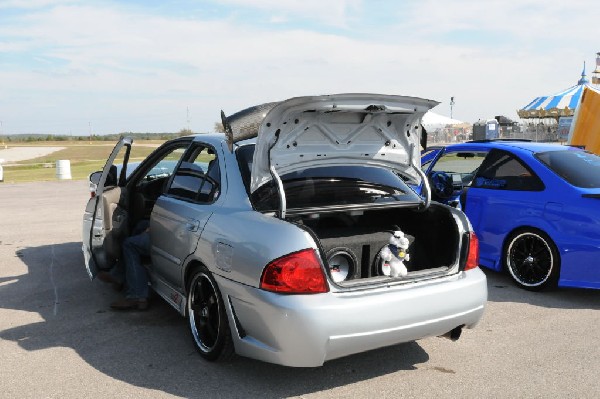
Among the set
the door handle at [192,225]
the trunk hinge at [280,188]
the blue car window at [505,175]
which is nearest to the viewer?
the trunk hinge at [280,188]

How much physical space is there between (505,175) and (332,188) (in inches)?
104

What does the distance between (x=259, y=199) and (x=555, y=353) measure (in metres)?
2.44

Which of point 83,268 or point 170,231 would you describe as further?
point 83,268

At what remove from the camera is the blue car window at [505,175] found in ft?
18.3

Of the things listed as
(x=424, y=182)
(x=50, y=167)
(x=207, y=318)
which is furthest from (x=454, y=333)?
(x=50, y=167)

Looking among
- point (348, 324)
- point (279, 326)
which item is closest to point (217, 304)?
point (279, 326)

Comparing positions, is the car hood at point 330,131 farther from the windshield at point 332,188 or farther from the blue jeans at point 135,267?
the blue jeans at point 135,267

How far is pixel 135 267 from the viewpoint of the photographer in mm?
5012

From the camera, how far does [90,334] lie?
4484 millimetres

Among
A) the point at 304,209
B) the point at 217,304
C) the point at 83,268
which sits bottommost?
the point at 83,268

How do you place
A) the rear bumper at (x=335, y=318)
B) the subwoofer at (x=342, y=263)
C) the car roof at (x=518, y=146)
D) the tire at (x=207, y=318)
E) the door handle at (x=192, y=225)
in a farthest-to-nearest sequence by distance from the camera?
the car roof at (x=518, y=146) → the door handle at (x=192, y=225) → the subwoofer at (x=342, y=263) → the tire at (x=207, y=318) → the rear bumper at (x=335, y=318)

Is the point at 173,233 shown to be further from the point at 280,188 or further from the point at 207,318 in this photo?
the point at 280,188

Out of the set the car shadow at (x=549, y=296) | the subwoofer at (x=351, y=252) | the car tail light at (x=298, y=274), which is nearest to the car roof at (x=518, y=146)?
the car shadow at (x=549, y=296)

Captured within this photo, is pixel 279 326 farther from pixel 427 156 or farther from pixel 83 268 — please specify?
pixel 427 156
